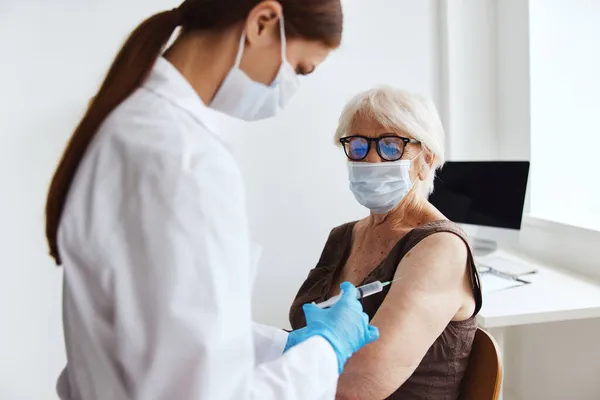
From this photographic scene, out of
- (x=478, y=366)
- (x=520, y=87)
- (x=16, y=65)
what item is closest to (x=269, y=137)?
(x=16, y=65)

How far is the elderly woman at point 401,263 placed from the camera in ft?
3.23

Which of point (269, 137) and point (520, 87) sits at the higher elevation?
point (520, 87)

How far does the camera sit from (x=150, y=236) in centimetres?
55

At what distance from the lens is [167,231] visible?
55 centimetres

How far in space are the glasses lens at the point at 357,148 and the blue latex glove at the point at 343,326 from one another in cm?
46

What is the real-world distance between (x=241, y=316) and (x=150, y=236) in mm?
148

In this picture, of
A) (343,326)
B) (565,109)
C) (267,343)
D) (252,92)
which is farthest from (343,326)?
(565,109)

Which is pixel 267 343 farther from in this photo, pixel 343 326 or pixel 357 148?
pixel 357 148

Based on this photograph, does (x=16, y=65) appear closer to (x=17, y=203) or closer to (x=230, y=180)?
(x=17, y=203)

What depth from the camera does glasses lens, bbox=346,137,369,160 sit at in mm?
1279

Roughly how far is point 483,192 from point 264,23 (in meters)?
1.55

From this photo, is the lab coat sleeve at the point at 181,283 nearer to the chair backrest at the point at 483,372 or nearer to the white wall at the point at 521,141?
the chair backrest at the point at 483,372

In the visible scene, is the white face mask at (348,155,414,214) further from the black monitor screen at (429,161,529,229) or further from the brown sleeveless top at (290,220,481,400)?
the black monitor screen at (429,161,529,229)

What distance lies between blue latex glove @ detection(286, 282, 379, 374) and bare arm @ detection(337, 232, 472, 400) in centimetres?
12
